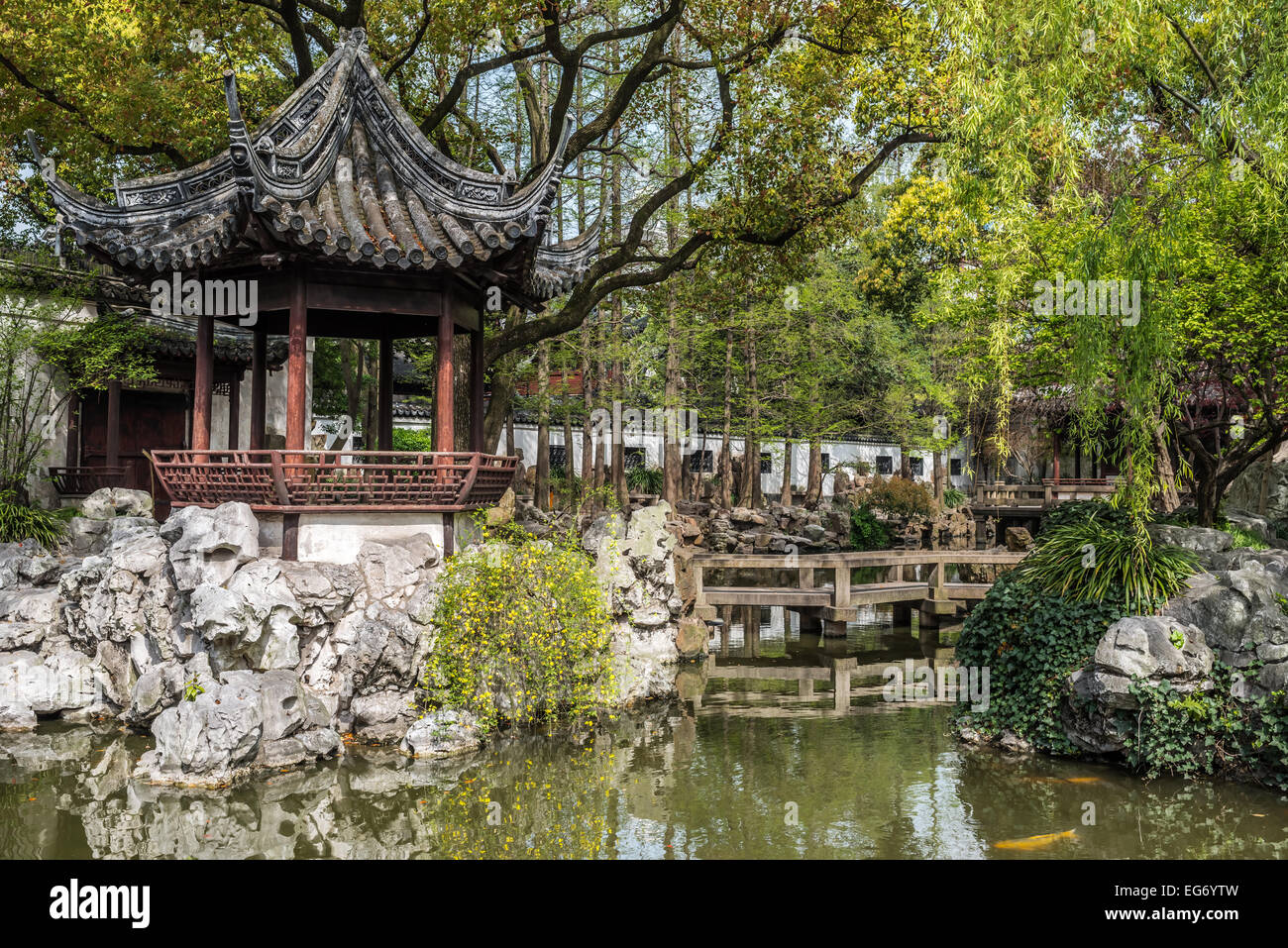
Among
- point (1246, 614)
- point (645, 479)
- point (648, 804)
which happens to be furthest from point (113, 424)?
point (1246, 614)

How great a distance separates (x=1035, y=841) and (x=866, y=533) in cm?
1624

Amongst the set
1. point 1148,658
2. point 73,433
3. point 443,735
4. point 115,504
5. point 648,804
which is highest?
point 73,433

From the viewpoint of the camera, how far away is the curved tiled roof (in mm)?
8992

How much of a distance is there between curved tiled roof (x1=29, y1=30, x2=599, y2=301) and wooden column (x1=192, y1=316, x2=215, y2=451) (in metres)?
0.93

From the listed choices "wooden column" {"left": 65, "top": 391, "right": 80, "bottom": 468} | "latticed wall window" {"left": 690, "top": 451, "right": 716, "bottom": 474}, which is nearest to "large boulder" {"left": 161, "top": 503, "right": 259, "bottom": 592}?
"wooden column" {"left": 65, "top": 391, "right": 80, "bottom": 468}

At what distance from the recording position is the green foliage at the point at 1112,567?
848 cm

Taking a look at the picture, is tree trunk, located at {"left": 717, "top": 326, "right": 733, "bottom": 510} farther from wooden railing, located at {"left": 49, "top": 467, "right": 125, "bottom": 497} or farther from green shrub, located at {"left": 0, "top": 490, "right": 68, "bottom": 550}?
green shrub, located at {"left": 0, "top": 490, "right": 68, "bottom": 550}

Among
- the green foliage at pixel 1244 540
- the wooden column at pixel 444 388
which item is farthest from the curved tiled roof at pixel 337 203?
the green foliage at pixel 1244 540

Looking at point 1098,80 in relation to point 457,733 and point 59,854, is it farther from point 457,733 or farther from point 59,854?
point 59,854

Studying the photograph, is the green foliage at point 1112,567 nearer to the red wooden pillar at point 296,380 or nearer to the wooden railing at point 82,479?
the red wooden pillar at point 296,380

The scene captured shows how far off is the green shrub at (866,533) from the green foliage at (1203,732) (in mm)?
14442

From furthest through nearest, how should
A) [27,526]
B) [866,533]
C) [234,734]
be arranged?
1. [866,533]
2. [27,526]
3. [234,734]

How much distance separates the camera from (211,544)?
894cm

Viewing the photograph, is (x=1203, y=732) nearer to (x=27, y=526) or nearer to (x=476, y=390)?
(x=476, y=390)
